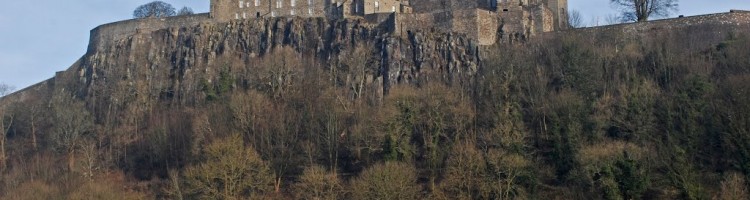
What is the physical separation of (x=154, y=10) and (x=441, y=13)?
3217cm

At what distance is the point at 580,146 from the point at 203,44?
31.4 m

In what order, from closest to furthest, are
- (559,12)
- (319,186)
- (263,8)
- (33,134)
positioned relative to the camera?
(319,186)
(33,134)
(559,12)
(263,8)

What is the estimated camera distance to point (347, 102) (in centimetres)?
6172

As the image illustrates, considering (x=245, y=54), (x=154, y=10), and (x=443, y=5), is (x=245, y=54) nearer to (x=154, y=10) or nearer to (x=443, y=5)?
(x=443, y=5)

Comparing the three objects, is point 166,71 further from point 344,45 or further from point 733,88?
point 733,88

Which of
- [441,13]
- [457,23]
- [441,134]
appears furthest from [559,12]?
[441,134]

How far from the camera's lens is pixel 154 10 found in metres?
94.6

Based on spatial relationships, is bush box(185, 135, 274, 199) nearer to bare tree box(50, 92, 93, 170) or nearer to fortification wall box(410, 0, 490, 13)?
bare tree box(50, 92, 93, 170)

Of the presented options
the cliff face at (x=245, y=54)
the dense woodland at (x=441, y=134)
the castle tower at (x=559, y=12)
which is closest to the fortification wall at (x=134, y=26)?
the cliff face at (x=245, y=54)

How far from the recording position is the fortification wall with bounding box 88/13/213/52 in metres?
78.4

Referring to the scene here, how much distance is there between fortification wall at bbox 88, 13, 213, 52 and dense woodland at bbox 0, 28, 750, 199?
9.55 meters

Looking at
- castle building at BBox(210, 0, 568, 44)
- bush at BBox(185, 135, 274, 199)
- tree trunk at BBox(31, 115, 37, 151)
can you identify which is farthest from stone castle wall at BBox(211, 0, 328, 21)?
bush at BBox(185, 135, 274, 199)

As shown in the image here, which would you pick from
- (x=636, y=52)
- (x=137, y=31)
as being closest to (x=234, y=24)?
(x=137, y=31)

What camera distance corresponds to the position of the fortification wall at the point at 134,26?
78375 mm
